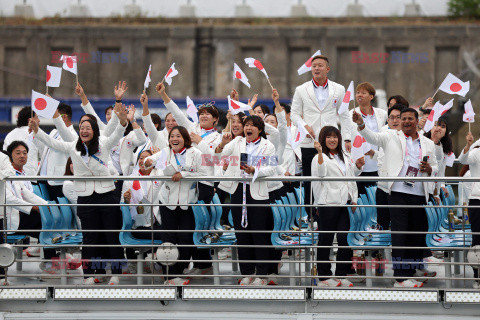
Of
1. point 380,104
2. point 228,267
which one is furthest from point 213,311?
point 380,104

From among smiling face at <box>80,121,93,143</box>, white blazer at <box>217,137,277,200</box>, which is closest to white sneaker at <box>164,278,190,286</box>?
white blazer at <box>217,137,277,200</box>

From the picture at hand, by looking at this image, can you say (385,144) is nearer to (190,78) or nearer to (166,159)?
(166,159)

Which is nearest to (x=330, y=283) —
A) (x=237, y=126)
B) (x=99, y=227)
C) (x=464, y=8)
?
(x=237, y=126)

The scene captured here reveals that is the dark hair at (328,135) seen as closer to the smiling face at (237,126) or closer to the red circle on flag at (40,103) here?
the smiling face at (237,126)

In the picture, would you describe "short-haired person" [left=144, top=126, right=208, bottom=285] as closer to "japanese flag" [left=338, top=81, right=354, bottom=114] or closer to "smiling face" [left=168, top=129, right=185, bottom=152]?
"smiling face" [left=168, top=129, right=185, bottom=152]

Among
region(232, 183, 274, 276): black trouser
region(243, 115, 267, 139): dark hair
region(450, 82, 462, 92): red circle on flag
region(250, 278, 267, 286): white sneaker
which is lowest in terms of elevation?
region(250, 278, 267, 286): white sneaker

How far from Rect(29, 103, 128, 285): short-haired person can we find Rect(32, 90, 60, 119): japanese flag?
15.1 inches

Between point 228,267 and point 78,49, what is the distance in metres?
24.2

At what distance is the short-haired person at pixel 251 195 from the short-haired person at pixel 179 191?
335mm

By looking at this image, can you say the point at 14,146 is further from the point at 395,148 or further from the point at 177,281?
the point at 395,148

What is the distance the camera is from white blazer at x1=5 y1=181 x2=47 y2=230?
8875mm

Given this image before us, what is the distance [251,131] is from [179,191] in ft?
3.00

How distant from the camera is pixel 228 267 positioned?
9.55m

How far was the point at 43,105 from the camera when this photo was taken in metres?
8.88
